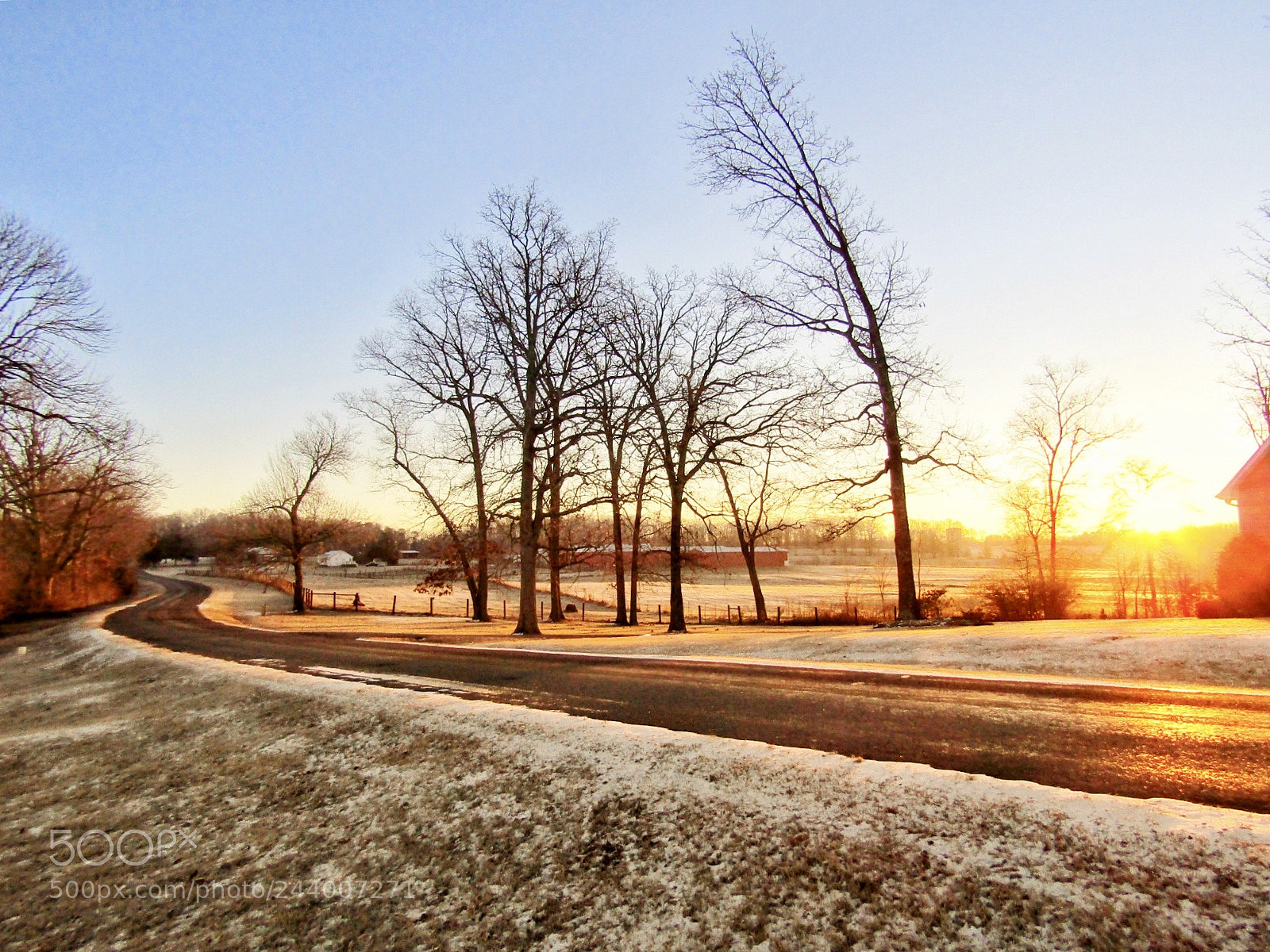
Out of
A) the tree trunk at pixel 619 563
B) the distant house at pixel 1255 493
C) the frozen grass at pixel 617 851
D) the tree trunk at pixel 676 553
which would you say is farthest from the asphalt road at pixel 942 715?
the distant house at pixel 1255 493

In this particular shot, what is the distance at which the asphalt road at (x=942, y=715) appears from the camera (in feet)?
14.7

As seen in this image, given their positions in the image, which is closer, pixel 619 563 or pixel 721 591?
pixel 619 563

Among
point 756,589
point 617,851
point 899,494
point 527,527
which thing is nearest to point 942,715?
point 617,851

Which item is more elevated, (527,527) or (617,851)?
(527,527)

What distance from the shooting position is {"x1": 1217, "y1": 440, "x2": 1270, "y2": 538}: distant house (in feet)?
63.0

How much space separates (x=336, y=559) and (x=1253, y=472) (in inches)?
4966

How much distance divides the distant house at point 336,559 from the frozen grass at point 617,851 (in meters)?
111

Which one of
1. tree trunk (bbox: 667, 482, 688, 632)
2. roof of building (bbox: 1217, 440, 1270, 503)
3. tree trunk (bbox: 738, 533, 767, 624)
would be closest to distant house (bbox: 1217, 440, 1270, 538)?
roof of building (bbox: 1217, 440, 1270, 503)

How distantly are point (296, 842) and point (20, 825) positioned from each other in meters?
3.56

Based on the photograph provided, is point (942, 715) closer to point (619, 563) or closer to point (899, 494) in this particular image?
point (899, 494)

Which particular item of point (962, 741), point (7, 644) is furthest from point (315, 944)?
point (7, 644)

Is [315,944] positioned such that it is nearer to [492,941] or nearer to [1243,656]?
[492,941]

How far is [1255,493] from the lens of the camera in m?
19.8

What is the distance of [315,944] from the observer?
382 centimetres
